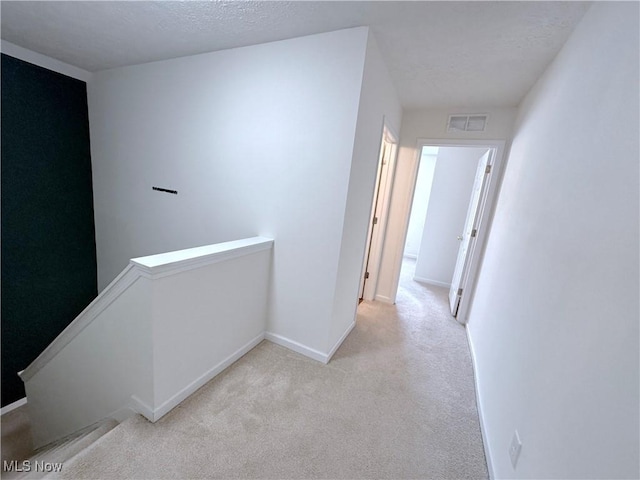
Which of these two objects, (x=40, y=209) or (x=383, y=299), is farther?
(x=383, y=299)

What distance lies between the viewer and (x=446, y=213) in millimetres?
4320

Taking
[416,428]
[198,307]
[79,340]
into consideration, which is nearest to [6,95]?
[79,340]

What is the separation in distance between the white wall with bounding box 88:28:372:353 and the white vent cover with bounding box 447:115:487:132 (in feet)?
5.60

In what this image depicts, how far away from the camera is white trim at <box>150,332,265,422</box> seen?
1.49 metres

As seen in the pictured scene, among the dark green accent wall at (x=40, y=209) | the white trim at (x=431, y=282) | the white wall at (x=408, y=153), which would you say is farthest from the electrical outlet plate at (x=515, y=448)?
the dark green accent wall at (x=40, y=209)

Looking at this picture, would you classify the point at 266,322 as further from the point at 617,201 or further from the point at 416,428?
the point at 617,201

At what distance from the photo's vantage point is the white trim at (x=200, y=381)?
1490 mm

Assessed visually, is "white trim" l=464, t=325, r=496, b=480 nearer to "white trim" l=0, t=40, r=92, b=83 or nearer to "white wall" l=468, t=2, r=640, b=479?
"white wall" l=468, t=2, r=640, b=479

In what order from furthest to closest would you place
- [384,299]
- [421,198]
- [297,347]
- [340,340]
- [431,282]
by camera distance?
[421,198] → [431,282] → [384,299] → [340,340] → [297,347]

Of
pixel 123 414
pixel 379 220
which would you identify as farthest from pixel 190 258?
pixel 379 220

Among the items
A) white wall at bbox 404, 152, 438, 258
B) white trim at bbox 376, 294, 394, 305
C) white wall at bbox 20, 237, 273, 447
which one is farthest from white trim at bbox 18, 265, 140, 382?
white wall at bbox 404, 152, 438, 258

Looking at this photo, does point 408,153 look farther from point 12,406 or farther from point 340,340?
point 12,406

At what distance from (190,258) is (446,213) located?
4.15 m

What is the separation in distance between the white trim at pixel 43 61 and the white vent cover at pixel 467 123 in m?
4.41
